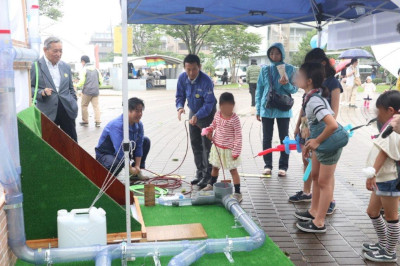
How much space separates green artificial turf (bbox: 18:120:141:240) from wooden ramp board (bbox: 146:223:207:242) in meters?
0.47

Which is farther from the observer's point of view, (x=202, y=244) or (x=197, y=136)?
(x=197, y=136)

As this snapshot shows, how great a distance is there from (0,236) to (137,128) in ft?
9.02

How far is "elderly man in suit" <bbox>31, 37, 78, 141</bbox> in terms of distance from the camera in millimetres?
5188

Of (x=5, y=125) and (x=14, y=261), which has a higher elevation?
(x=5, y=125)

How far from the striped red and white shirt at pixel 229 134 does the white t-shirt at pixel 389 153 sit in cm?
180

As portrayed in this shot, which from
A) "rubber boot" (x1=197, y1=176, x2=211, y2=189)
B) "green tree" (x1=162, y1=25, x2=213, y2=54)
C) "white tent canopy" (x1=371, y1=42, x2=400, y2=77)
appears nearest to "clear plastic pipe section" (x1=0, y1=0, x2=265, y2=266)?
"rubber boot" (x1=197, y1=176, x2=211, y2=189)

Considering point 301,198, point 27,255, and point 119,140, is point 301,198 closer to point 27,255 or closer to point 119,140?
point 119,140

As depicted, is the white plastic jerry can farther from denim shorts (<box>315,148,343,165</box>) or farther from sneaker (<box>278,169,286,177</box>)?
sneaker (<box>278,169,286,177</box>)

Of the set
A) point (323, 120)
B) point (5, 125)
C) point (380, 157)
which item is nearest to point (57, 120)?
point (5, 125)

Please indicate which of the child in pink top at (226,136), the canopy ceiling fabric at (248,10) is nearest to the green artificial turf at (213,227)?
the child in pink top at (226,136)

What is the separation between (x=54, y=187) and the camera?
327cm

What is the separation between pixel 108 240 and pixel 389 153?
7.78 feet

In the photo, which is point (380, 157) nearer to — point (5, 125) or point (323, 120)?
point (323, 120)

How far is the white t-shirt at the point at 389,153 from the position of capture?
120 inches
